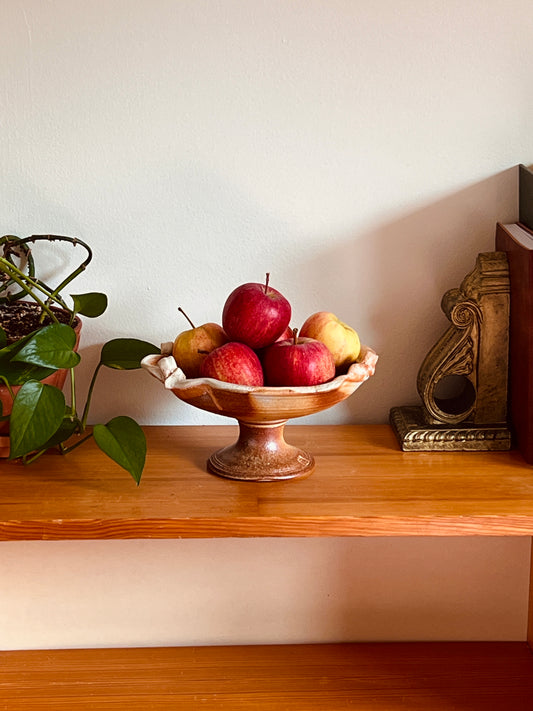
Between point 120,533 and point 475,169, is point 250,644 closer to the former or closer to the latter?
point 120,533

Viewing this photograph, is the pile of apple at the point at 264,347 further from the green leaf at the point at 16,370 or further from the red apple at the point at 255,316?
Result: the green leaf at the point at 16,370

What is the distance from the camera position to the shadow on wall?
1140 mm

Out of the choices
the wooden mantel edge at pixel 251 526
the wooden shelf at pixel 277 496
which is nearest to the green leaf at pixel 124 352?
the wooden shelf at pixel 277 496

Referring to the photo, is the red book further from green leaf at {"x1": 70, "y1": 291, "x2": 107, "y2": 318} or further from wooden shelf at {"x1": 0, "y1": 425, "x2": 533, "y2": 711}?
green leaf at {"x1": 70, "y1": 291, "x2": 107, "y2": 318}

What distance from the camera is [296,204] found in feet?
3.71

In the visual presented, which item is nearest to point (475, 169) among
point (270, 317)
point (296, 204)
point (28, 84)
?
point (296, 204)

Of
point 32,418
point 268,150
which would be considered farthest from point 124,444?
point 268,150

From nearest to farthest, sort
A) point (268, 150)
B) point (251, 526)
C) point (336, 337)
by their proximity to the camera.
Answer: point (251, 526) → point (336, 337) → point (268, 150)

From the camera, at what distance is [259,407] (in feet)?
3.07

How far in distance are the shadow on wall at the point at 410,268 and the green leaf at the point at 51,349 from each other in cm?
36

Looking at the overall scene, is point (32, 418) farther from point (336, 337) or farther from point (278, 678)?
point (278, 678)

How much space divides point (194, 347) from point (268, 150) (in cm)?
30

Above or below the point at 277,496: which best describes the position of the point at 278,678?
below

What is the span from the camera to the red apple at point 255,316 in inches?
37.8
